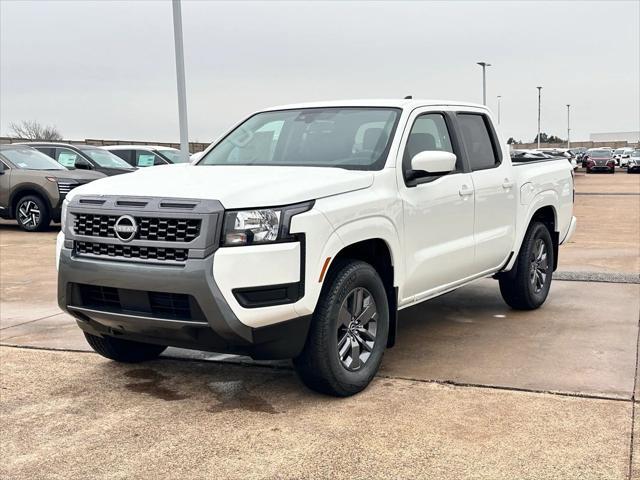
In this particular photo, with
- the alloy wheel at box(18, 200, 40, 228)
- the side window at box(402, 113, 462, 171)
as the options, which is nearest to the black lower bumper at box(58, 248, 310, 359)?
the side window at box(402, 113, 462, 171)

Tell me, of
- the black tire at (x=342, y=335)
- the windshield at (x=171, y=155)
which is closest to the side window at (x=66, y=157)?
the windshield at (x=171, y=155)

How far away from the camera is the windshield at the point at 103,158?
661 inches

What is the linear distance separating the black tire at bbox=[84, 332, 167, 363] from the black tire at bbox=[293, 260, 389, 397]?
1.49 m

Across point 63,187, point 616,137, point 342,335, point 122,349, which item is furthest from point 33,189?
point 616,137

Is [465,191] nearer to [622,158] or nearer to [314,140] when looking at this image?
[314,140]

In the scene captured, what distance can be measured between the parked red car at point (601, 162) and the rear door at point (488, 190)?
4294 centimetres

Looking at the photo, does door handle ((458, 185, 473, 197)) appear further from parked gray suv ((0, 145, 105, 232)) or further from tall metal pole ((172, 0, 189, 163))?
parked gray suv ((0, 145, 105, 232))

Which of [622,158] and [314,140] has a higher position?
[314,140]

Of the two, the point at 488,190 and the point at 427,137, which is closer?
the point at 427,137

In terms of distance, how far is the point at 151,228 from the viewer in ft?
14.5

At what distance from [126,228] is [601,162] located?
152ft

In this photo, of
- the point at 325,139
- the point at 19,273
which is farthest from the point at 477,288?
the point at 19,273

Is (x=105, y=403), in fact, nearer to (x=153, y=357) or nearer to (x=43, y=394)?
(x=43, y=394)

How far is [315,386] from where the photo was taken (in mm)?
4730
